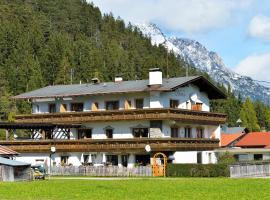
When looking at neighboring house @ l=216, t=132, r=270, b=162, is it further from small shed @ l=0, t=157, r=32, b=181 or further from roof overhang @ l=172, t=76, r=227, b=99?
small shed @ l=0, t=157, r=32, b=181

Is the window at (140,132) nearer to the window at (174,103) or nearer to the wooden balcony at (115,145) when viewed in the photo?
the wooden balcony at (115,145)

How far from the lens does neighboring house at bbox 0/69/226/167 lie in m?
65.2

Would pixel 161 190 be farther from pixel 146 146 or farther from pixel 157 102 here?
pixel 157 102

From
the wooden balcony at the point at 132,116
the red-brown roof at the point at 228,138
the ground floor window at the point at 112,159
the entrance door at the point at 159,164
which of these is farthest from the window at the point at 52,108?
the red-brown roof at the point at 228,138

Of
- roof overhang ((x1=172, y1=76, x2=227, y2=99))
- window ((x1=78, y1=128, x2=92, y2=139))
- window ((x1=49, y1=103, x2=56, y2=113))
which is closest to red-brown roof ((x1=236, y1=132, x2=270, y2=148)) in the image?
roof overhang ((x1=172, y1=76, x2=227, y2=99))

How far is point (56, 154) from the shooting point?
70.6 meters

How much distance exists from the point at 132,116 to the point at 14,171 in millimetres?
20235

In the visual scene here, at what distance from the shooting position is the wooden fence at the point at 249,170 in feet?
179

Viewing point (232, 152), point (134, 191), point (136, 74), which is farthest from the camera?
point (136, 74)

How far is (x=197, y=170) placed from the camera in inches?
2216

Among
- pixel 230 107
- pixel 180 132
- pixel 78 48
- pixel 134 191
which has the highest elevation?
pixel 78 48

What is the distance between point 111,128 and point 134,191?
3486 cm

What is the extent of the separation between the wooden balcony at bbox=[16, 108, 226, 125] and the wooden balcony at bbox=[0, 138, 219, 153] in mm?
2264

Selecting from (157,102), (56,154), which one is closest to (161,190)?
(157,102)
